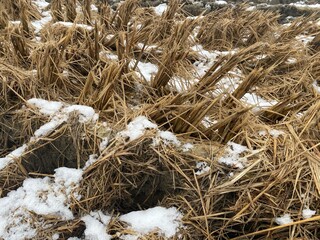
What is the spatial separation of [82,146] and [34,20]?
1.69 meters

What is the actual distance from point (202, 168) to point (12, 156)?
36.4 inches

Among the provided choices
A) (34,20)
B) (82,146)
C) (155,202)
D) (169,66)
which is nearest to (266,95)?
(169,66)

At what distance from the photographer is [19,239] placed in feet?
4.85

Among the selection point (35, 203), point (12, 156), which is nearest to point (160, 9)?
point (12, 156)

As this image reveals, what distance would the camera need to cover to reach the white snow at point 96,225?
147 cm

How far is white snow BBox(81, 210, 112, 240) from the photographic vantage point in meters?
1.47

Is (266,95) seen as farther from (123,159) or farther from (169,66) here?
(123,159)

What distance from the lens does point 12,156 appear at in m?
1.66

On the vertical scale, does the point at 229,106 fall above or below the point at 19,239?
above

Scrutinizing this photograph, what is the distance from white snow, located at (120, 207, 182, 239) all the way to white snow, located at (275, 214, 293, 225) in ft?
1.32

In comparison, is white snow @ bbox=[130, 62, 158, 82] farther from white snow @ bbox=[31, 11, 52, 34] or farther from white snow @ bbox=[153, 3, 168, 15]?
white snow @ bbox=[153, 3, 168, 15]

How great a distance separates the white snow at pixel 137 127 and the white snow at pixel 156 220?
0.35 meters

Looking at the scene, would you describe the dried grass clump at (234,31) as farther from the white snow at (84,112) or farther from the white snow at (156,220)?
the white snow at (156,220)

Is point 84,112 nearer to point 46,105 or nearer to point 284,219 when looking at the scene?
point 46,105
